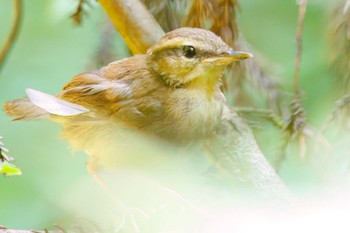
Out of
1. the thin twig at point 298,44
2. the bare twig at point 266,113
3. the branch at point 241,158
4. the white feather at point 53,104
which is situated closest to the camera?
the white feather at point 53,104

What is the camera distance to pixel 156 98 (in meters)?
0.94

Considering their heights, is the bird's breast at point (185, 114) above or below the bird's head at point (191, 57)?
below

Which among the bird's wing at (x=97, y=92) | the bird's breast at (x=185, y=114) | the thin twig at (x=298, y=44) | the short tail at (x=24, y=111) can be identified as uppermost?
the thin twig at (x=298, y=44)

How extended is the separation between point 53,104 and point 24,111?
0.11 m

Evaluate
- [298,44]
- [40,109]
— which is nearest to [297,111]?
[298,44]

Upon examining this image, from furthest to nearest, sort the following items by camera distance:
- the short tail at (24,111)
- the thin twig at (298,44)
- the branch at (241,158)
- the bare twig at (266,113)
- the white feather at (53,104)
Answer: the bare twig at (266,113) → the branch at (241,158) → the thin twig at (298,44) → the short tail at (24,111) → the white feather at (53,104)

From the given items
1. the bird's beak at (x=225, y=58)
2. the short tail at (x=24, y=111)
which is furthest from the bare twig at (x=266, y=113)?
the short tail at (x=24, y=111)

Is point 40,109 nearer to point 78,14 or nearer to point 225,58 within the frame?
point 225,58

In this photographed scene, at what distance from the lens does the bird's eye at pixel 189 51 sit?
89 cm

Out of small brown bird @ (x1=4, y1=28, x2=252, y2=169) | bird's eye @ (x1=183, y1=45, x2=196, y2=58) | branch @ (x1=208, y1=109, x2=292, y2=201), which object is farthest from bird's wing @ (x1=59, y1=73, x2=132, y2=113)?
→ branch @ (x1=208, y1=109, x2=292, y2=201)

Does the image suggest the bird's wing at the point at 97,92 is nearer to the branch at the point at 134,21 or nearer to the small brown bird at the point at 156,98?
the small brown bird at the point at 156,98

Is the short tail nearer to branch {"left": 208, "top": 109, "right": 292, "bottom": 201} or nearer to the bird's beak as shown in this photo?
the bird's beak

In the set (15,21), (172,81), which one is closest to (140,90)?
(172,81)

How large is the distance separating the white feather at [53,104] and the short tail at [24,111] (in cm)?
3
